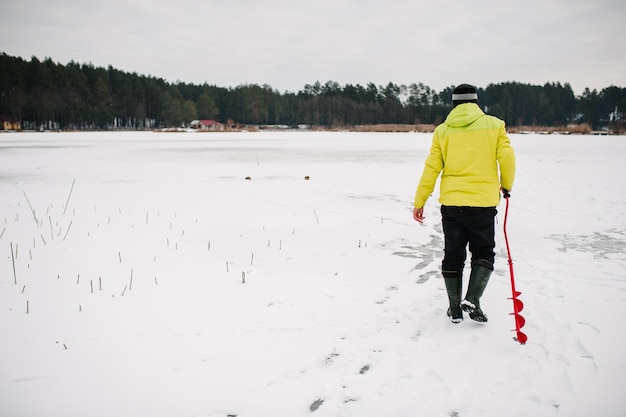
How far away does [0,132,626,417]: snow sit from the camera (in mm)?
2668

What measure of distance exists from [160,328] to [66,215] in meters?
5.59

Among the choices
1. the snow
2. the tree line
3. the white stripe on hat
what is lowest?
A: the snow

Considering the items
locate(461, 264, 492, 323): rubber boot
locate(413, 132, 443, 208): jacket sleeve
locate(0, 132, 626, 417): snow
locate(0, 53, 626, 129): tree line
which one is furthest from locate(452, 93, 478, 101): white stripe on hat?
locate(0, 53, 626, 129): tree line

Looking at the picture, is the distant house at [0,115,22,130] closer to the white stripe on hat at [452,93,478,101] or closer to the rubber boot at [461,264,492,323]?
the white stripe on hat at [452,93,478,101]

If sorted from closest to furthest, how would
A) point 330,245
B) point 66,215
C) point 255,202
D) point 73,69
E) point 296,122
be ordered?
point 330,245, point 66,215, point 255,202, point 73,69, point 296,122

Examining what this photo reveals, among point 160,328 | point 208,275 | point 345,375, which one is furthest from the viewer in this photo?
point 208,275

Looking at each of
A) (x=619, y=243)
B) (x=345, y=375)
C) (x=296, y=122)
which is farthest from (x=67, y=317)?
(x=296, y=122)

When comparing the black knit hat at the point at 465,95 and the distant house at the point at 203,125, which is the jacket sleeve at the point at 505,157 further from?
the distant house at the point at 203,125

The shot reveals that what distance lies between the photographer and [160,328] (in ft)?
11.7

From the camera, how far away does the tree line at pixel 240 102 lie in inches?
3248

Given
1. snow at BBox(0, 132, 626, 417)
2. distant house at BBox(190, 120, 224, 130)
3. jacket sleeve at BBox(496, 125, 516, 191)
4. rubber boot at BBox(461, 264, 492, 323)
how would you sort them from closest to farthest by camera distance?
snow at BBox(0, 132, 626, 417) → jacket sleeve at BBox(496, 125, 516, 191) → rubber boot at BBox(461, 264, 492, 323) → distant house at BBox(190, 120, 224, 130)

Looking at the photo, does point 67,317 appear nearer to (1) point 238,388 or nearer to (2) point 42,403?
(2) point 42,403

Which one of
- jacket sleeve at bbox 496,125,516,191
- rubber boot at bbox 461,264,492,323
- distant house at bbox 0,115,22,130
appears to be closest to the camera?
jacket sleeve at bbox 496,125,516,191

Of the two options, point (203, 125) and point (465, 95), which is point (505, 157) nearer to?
point (465, 95)
